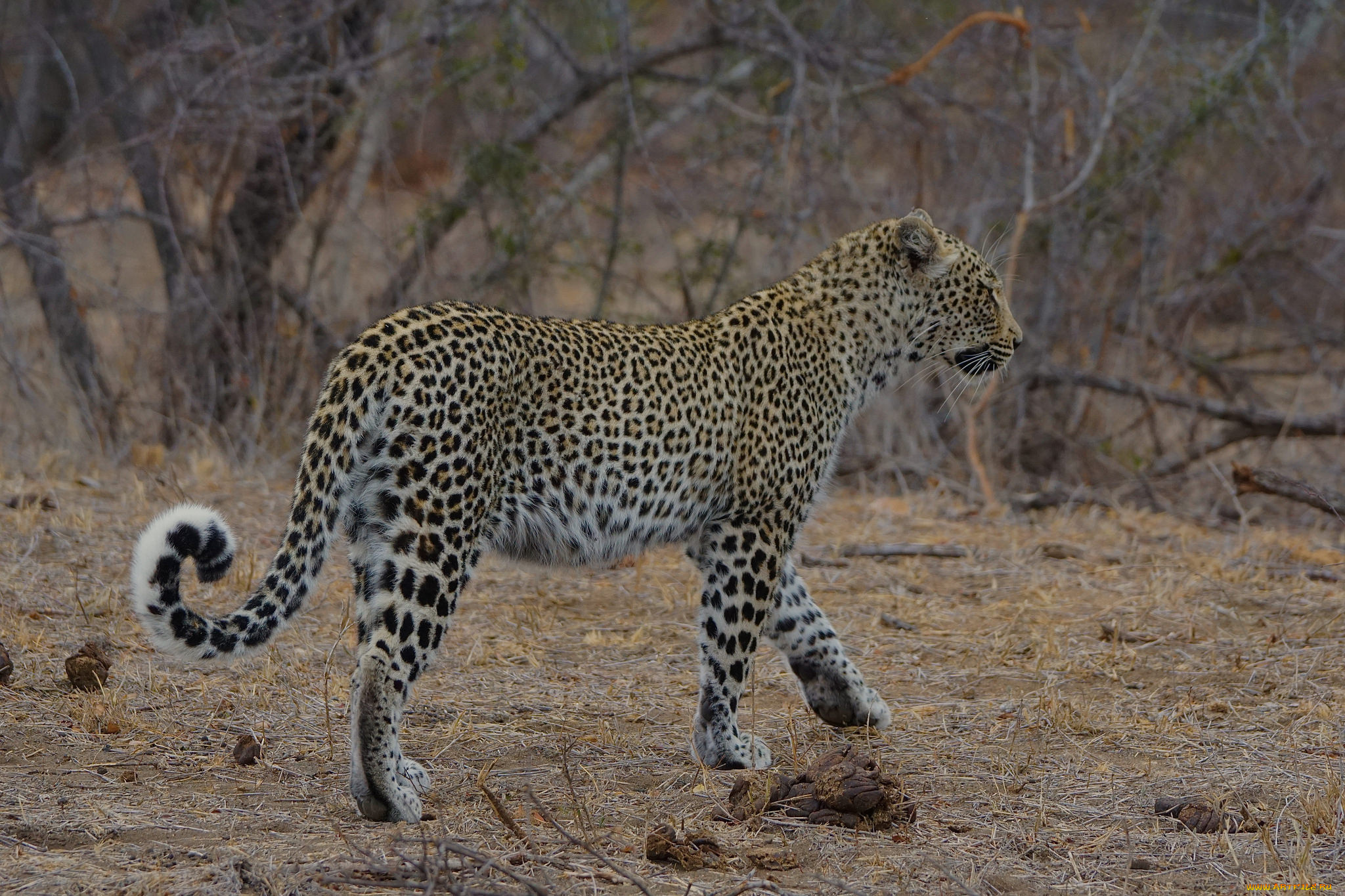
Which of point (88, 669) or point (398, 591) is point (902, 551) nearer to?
point (398, 591)

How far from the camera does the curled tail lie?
4152 mm

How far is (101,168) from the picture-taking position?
11.0 m

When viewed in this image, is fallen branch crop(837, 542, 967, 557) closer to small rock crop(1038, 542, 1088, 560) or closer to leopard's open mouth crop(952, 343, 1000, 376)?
small rock crop(1038, 542, 1088, 560)

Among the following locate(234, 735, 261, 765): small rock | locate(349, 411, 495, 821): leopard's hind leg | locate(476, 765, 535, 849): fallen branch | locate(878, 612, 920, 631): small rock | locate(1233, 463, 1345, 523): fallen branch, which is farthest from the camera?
locate(1233, 463, 1345, 523): fallen branch

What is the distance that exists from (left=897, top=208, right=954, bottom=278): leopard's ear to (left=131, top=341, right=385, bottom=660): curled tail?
2.53m

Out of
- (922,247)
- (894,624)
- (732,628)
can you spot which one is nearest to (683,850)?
(732,628)

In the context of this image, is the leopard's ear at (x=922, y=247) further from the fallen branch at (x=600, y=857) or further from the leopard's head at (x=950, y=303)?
the fallen branch at (x=600, y=857)

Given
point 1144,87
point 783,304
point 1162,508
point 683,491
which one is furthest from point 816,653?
point 1144,87

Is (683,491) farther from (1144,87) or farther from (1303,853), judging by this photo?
(1144,87)

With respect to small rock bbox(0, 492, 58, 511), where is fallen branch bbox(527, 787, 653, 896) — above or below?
below

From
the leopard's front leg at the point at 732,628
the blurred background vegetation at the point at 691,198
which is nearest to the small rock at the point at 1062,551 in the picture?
the blurred background vegetation at the point at 691,198

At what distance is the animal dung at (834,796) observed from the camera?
14.9 ft

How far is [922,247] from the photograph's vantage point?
6.17 m

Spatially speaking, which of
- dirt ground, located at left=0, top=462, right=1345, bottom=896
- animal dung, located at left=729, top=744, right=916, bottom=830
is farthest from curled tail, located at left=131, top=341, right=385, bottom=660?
animal dung, located at left=729, top=744, right=916, bottom=830
